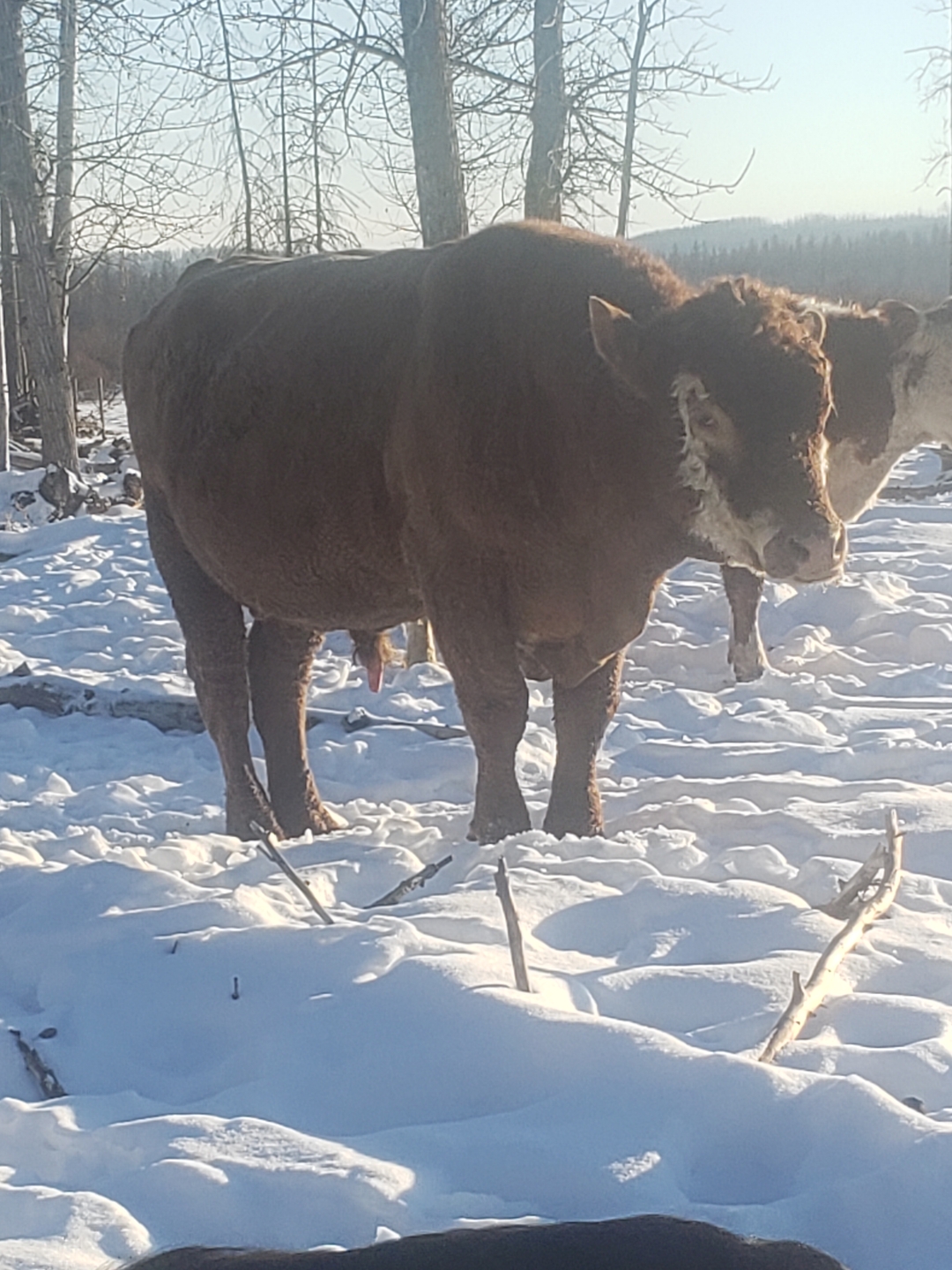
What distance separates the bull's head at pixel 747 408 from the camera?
3.75 metres

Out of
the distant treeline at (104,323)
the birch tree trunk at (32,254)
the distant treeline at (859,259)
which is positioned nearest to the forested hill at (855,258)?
the distant treeline at (859,259)

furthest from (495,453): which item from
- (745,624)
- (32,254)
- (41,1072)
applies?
(32,254)

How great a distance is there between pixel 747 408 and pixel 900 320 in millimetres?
3623

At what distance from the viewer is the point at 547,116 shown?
1029 cm

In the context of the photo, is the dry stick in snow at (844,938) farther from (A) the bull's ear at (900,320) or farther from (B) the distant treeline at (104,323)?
(B) the distant treeline at (104,323)

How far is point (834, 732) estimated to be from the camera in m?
5.86

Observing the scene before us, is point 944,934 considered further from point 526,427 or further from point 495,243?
point 495,243

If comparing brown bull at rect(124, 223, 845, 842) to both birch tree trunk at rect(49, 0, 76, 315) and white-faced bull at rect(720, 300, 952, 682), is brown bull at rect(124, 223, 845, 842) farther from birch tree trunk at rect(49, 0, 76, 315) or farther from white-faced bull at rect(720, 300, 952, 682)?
birch tree trunk at rect(49, 0, 76, 315)

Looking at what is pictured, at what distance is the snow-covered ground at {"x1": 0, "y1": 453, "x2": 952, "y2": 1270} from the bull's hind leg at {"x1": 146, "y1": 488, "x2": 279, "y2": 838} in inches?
13.7

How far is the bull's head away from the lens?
147 inches

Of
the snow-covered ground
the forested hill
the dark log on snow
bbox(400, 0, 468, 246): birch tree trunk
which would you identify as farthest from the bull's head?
the forested hill

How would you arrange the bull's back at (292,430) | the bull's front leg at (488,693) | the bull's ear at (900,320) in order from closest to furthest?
the bull's front leg at (488,693) → the bull's back at (292,430) → the bull's ear at (900,320)

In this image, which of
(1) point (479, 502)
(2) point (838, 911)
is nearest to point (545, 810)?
(1) point (479, 502)

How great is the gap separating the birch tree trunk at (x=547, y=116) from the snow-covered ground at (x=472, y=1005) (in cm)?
552
